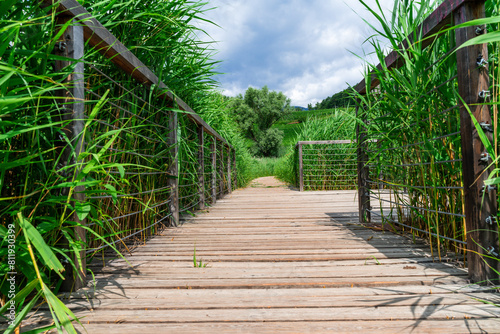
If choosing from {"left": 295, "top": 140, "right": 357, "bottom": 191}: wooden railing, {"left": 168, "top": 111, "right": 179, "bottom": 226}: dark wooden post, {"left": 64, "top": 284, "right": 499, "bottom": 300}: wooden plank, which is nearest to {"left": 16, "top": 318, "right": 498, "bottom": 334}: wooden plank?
{"left": 64, "top": 284, "right": 499, "bottom": 300}: wooden plank

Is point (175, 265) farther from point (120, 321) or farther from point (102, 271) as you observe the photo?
point (120, 321)

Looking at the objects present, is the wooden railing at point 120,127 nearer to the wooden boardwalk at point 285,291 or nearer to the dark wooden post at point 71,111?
the dark wooden post at point 71,111

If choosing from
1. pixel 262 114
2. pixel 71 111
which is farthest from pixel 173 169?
pixel 262 114

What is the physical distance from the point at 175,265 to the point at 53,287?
54 cm

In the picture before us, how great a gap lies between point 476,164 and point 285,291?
37.1 inches

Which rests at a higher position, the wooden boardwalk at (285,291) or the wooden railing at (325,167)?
the wooden railing at (325,167)

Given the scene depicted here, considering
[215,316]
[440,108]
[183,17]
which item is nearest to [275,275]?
[215,316]

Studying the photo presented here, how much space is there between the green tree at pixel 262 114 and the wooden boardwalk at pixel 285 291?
68.1 feet

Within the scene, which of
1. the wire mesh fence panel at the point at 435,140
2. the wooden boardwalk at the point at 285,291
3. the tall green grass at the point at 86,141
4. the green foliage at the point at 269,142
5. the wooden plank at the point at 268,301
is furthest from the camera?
the green foliage at the point at 269,142

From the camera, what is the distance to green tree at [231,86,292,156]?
73.5ft

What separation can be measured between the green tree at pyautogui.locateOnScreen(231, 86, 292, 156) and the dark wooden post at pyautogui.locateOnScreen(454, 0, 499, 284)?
21181 mm

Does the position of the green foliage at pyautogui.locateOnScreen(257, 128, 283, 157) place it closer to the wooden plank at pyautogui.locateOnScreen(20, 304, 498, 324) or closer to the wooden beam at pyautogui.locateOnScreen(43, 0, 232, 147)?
the wooden beam at pyautogui.locateOnScreen(43, 0, 232, 147)

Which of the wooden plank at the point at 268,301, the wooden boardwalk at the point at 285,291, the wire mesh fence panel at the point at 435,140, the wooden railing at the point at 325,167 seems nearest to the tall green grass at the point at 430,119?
the wire mesh fence panel at the point at 435,140

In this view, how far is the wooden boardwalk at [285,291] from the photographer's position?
88cm
